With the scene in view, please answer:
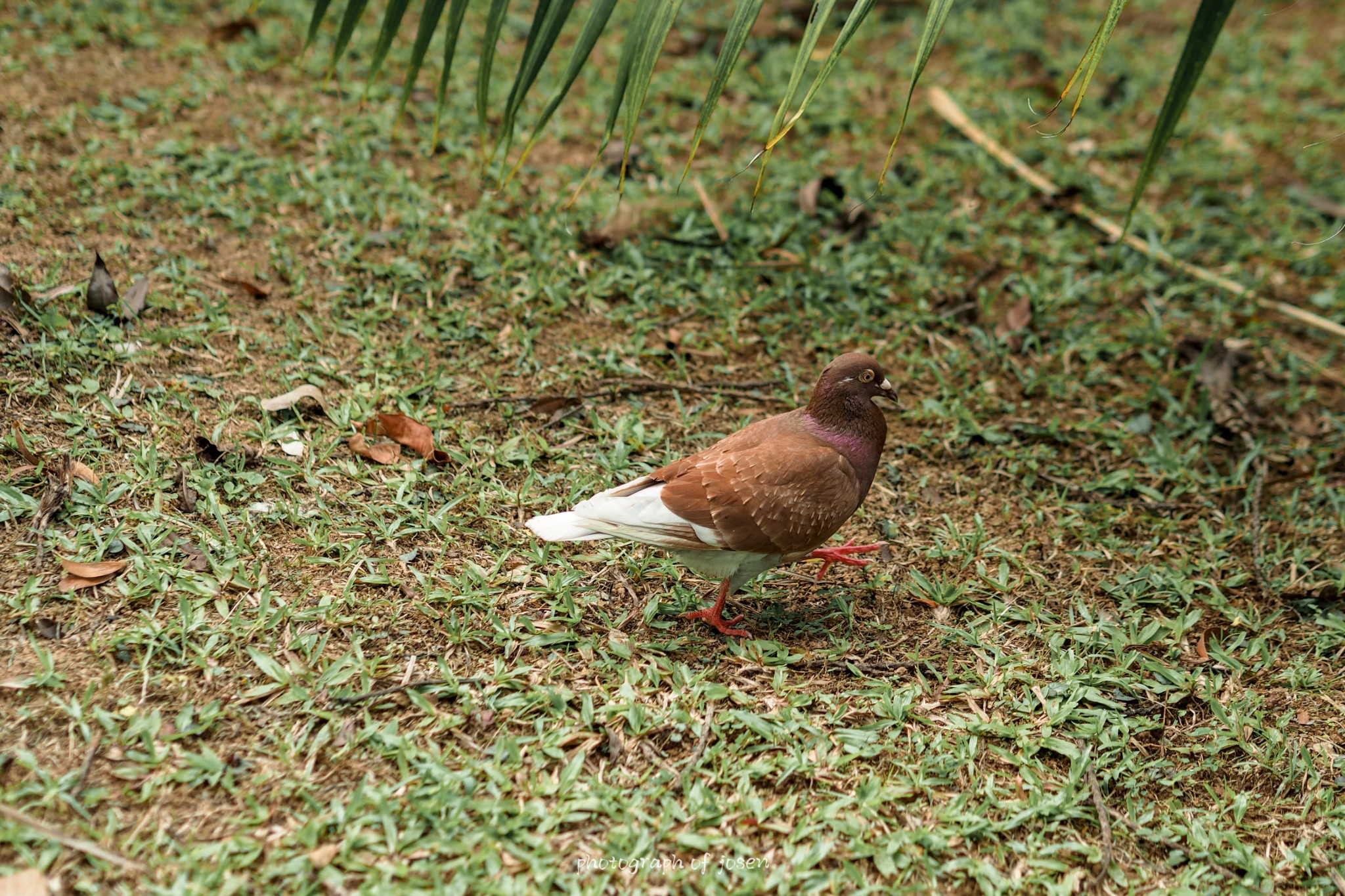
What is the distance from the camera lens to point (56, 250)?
4.52 meters

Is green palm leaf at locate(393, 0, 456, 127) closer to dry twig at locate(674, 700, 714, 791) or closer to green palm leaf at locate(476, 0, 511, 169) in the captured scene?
green palm leaf at locate(476, 0, 511, 169)

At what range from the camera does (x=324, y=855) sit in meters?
2.64

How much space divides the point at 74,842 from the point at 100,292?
2.51 m

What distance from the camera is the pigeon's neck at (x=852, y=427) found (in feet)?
12.3

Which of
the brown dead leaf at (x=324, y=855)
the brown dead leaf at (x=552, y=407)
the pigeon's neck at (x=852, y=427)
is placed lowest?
the brown dead leaf at (x=324, y=855)

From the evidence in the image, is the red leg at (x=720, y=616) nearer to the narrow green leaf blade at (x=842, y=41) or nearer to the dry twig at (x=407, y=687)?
the dry twig at (x=407, y=687)

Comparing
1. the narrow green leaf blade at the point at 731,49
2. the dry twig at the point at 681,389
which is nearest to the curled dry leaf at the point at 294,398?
the dry twig at the point at 681,389

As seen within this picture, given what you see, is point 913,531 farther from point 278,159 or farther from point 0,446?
point 278,159

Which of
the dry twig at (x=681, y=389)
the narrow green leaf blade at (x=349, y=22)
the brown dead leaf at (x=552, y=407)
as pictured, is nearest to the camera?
the narrow green leaf blade at (x=349, y=22)

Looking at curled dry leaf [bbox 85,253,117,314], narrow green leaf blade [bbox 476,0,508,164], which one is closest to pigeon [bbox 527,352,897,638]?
narrow green leaf blade [bbox 476,0,508,164]

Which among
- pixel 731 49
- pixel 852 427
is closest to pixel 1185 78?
pixel 731 49

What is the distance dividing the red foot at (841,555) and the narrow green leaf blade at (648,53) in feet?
5.89

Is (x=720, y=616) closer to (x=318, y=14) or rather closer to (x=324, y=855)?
(x=324, y=855)

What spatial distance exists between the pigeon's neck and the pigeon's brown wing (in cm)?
8
